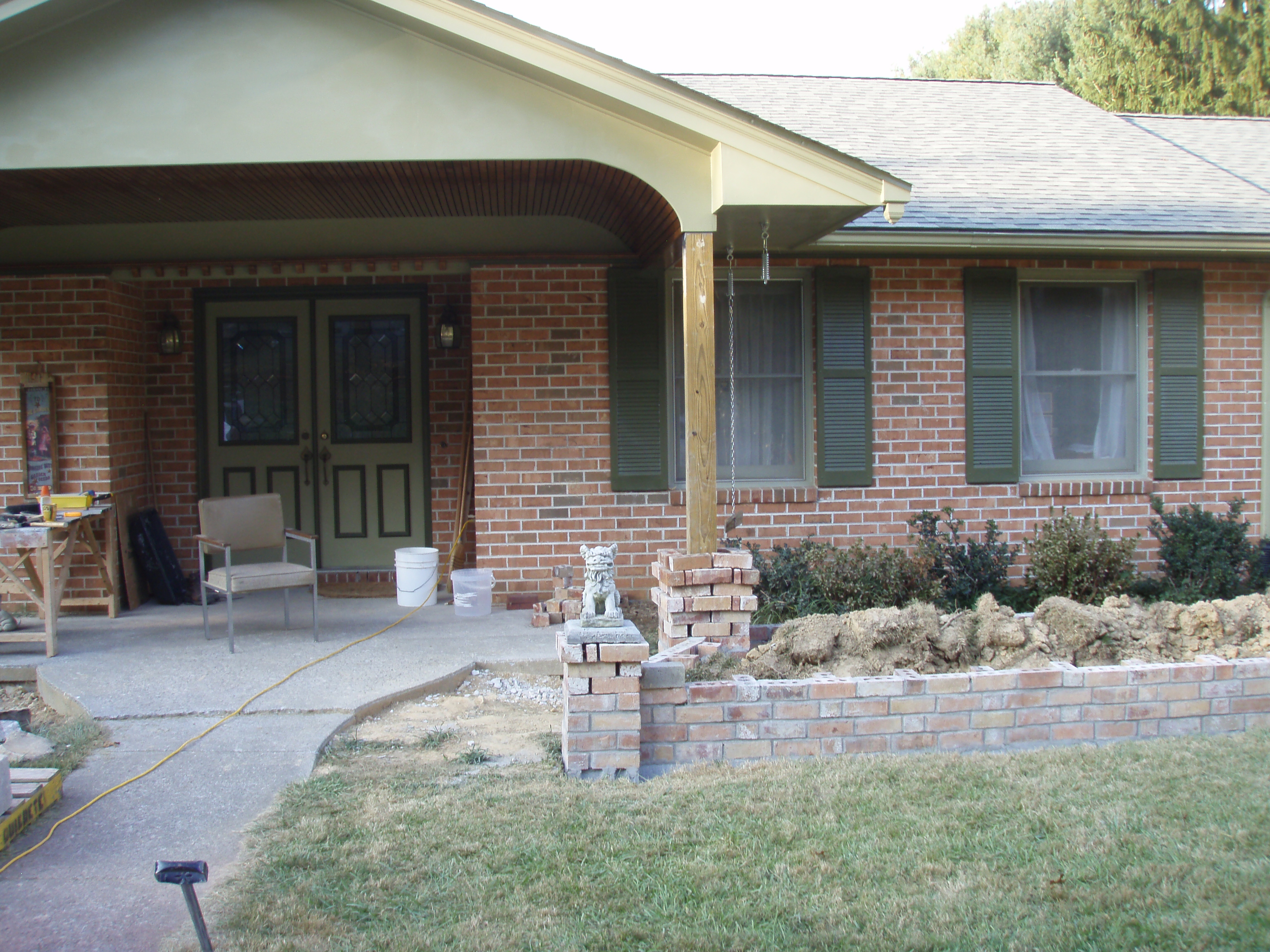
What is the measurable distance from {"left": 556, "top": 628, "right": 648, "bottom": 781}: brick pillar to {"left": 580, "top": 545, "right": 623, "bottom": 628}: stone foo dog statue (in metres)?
0.11

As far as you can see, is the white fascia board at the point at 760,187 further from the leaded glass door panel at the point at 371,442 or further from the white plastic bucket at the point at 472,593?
the leaded glass door panel at the point at 371,442

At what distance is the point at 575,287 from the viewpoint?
7090 millimetres

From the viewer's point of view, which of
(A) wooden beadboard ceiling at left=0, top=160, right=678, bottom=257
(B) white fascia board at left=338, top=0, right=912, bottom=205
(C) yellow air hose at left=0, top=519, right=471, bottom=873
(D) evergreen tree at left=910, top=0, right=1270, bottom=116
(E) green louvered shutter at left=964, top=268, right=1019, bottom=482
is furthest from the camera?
(D) evergreen tree at left=910, top=0, right=1270, bottom=116

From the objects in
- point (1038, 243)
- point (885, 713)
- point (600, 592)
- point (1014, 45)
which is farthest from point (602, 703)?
point (1014, 45)

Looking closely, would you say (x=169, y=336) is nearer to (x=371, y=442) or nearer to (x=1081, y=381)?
(x=371, y=442)

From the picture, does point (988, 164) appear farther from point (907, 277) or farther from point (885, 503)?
point (885, 503)

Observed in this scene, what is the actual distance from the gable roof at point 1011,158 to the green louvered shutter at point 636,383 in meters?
1.38

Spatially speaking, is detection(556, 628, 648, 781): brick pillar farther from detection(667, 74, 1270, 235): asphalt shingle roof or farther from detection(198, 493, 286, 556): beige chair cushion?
detection(667, 74, 1270, 235): asphalt shingle roof

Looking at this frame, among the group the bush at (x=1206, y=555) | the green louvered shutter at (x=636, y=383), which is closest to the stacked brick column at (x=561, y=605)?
the green louvered shutter at (x=636, y=383)

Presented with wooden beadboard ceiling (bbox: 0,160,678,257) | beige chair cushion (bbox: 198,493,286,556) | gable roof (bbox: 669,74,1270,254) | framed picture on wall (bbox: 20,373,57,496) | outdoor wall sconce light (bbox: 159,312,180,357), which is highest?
gable roof (bbox: 669,74,1270,254)

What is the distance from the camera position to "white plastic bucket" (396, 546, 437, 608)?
281 inches

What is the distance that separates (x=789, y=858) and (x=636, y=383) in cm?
436

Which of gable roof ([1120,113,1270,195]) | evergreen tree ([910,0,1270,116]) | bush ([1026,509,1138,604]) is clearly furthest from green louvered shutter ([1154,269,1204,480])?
evergreen tree ([910,0,1270,116])

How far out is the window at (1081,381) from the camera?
751 centimetres
